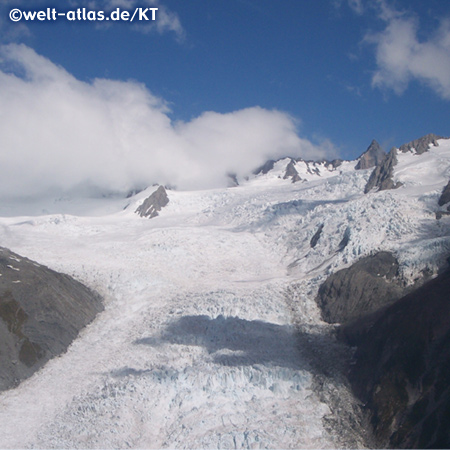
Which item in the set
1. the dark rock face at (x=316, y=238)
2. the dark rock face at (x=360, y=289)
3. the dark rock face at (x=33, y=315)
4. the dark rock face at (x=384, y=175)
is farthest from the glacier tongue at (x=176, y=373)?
the dark rock face at (x=384, y=175)

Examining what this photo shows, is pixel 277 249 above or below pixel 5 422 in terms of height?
above

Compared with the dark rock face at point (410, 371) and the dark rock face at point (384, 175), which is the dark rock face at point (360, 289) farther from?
the dark rock face at point (384, 175)

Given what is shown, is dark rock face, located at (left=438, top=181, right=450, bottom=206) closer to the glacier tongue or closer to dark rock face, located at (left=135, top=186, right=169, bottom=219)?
the glacier tongue

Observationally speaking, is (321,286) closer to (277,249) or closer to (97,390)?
(277,249)

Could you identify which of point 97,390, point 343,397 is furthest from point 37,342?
point 343,397

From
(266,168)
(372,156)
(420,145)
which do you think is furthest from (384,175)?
(266,168)

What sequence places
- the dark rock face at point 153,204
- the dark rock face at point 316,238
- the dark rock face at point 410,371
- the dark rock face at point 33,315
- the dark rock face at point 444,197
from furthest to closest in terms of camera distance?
the dark rock face at point 153,204 < the dark rock face at point 316,238 < the dark rock face at point 444,197 < the dark rock face at point 33,315 < the dark rock face at point 410,371
